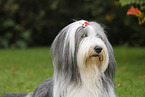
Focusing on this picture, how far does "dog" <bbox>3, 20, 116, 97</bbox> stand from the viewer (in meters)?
2.97

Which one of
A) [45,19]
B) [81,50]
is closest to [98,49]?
[81,50]

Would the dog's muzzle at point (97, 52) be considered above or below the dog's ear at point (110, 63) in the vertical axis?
above

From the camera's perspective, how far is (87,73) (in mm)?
3051

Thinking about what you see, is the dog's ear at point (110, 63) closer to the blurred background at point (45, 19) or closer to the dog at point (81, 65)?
the dog at point (81, 65)

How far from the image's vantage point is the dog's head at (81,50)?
2.88 m

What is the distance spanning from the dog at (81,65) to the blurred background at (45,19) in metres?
10.2

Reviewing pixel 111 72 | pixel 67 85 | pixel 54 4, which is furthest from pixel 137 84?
pixel 54 4

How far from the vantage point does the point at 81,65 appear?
9.70ft

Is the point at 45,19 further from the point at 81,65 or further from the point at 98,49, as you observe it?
the point at 98,49

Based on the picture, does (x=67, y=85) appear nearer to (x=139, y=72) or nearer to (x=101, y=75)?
(x=101, y=75)

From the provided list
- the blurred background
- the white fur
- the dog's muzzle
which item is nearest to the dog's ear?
the white fur

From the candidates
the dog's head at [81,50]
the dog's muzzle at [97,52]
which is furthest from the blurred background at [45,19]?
the dog's muzzle at [97,52]

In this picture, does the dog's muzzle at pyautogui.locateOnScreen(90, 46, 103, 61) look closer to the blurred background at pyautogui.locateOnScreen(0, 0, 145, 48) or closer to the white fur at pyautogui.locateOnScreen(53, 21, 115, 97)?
the white fur at pyautogui.locateOnScreen(53, 21, 115, 97)

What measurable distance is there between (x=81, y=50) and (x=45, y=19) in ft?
46.9
